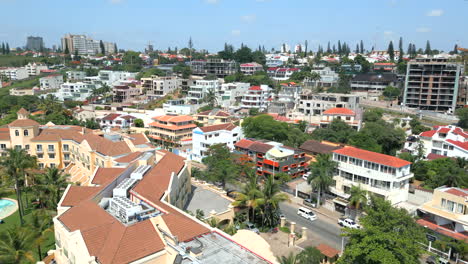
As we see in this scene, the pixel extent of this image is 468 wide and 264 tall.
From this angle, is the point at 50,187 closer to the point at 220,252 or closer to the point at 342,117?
the point at 220,252

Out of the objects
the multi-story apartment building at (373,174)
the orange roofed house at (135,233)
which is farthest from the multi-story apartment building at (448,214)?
the orange roofed house at (135,233)

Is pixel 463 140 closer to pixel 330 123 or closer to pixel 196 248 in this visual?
pixel 330 123

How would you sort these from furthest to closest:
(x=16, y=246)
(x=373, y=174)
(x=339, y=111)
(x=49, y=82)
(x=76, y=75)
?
(x=76, y=75), (x=49, y=82), (x=339, y=111), (x=373, y=174), (x=16, y=246)

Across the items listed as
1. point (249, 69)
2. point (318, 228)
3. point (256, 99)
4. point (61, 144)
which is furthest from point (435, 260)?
point (249, 69)

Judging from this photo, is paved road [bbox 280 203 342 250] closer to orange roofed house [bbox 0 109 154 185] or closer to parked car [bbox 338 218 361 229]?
parked car [bbox 338 218 361 229]

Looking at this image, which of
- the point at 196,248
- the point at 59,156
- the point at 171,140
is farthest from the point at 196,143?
the point at 196,248

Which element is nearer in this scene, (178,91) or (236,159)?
(236,159)

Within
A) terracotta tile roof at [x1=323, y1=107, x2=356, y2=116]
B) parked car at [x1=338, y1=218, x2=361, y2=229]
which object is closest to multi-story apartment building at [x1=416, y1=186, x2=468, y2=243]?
parked car at [x1=338, y1=218, x2=361, y2=229]
